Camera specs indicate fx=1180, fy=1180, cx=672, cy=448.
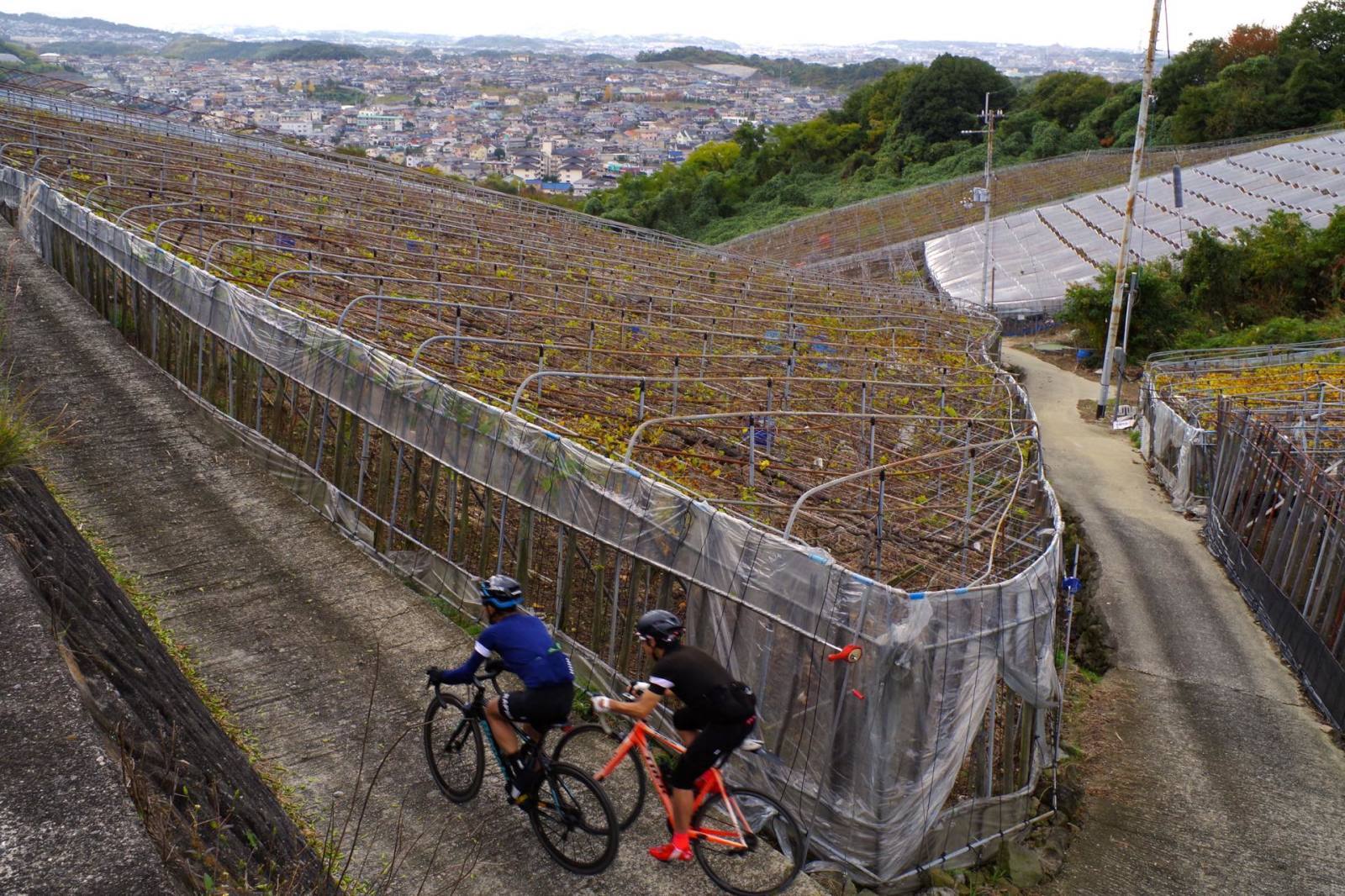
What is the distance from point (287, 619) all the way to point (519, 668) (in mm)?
5001

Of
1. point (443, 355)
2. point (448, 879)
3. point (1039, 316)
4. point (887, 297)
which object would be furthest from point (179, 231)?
point (1039, 316)

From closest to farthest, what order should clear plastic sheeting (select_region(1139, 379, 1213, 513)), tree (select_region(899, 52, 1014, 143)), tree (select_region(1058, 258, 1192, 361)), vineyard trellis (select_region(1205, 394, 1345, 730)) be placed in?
vineyard trellis (select_region(1205, 394, 1345, 730))
clear plastic sheeting (select_region(1139, 379, 1213, 513))
tree (select_region(1058, 258, 1192, 361))
tree (select_region(899, 52, 1014, 143))

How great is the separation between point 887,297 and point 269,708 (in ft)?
99.2

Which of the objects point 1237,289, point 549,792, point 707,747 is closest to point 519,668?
point 549,792

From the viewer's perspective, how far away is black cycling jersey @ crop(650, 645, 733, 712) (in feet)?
25.4

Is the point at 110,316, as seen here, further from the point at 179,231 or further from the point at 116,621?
the point at 116,621

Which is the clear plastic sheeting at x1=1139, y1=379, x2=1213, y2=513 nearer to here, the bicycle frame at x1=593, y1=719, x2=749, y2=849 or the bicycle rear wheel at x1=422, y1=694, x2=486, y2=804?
the bicycle frame at x1=593, y1=719, x2=749, y2=849

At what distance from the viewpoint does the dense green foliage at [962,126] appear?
3169 inches

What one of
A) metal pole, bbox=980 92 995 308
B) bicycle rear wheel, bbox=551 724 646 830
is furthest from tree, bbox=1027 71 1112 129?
bicycle rear wheel, bbox=551 724 646 830

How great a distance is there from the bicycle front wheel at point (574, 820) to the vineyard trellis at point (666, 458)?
2.02 meters

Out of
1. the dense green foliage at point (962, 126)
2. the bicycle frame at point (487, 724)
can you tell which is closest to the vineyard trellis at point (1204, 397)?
the bicycle frame at point (487, 724)

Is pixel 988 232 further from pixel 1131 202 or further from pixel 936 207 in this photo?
pixel 936 207

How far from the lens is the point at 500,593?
811cm

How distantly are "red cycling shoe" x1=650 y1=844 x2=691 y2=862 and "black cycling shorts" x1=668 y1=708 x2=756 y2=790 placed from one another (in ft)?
1.76
